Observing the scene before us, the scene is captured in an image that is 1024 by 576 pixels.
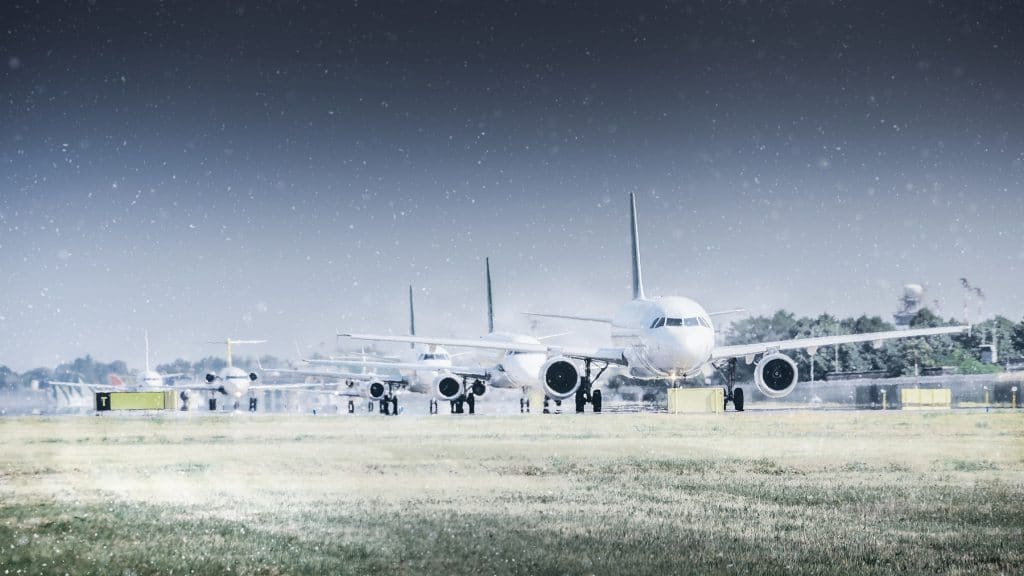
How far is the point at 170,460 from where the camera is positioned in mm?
21469

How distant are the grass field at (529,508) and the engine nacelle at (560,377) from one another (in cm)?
1784

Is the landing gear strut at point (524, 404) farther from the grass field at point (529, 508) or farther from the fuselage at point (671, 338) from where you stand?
the grass field at point (529, 508)

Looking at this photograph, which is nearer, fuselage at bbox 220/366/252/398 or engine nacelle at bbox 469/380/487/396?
engine nacelle at bbox 469/380/487/396

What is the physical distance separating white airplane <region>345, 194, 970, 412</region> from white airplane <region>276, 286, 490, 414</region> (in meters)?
13.4

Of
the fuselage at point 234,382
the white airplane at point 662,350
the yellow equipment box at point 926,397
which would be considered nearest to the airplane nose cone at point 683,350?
the white airplane at point 662,350

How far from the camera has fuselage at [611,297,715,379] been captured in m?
37.3

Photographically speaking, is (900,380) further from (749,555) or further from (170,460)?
(749,555)

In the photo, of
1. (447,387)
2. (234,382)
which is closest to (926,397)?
(447,387)

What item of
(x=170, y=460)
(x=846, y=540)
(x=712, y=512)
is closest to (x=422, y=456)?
(x=170, y=460)

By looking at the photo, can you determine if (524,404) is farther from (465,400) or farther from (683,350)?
(683,350)

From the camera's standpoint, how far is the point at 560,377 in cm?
4259

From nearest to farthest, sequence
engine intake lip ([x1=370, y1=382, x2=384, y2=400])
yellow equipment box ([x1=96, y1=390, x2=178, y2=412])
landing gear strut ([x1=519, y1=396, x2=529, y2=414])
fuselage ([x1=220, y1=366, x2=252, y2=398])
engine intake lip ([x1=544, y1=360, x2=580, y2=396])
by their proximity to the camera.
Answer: engine intake lip ([x1=544, y1=360, x2=580, y2=396])
landing gear strut ([x1=519, y1=396, x2=529, y2=414])
engine intake lip ([x1=370, y1=382, x2=384, y2=400])
yellow equipment box ([x1=96, y1=390, x2=178, y2=412])
fuselage ([x1=220, y1=366, x2=252, y2=398])

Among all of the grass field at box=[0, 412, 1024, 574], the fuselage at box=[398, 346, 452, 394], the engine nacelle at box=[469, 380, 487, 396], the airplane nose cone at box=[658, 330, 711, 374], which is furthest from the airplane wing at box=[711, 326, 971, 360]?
the fuselage at box=[398, 346, 452, 394]

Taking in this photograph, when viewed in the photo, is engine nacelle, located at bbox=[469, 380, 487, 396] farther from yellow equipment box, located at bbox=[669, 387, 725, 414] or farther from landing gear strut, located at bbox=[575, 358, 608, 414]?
landing gear strut, located at bbox=[575, 358, 608, 414]
